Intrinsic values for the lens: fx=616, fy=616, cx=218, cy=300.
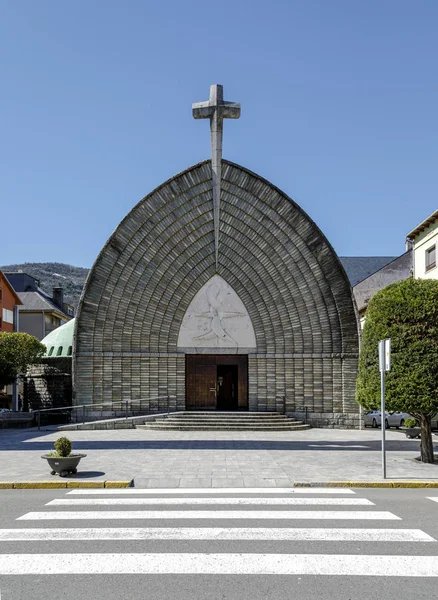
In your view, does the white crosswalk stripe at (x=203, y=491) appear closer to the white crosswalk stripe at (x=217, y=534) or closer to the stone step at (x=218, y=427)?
the white crosswalk stripe at (x=217, y=534)

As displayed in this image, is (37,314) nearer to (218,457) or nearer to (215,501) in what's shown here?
(218,457)

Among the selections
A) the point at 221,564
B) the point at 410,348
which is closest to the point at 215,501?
the point at 221,564

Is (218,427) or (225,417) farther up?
(225,417)

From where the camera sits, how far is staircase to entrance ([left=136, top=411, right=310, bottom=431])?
966 inches

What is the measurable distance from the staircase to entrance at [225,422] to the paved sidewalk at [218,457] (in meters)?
0.80

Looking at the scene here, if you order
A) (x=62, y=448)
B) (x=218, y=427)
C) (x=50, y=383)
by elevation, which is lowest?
(x=218, y=427)

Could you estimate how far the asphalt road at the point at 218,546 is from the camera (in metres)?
6.35

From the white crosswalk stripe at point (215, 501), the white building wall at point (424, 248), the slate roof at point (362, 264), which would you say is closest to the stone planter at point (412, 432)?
the white building wall at point (424, 248)

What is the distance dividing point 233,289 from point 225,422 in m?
5.92

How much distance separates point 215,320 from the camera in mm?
27172

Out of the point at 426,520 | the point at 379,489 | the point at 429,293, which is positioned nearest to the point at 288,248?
the point at 429,293

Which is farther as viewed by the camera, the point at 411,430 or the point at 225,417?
the point at 225,417

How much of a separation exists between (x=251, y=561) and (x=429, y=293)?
10279mm

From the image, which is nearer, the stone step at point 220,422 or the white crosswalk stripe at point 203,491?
the white crosswalk stripe at point 203,491
